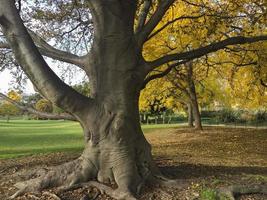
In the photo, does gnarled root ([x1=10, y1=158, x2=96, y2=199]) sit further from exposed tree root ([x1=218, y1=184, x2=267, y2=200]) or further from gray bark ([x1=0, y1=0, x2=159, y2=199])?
exposed tree root ([x1=218, y1=184, x2=267, y2=200])

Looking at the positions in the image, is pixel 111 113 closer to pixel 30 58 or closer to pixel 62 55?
pixel 30 58

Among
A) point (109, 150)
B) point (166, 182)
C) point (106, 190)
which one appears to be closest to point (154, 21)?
point (109, 150)

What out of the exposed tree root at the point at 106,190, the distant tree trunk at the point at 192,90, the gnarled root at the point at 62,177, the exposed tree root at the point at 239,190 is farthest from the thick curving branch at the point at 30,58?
the distant tree trunk at the point at 192,90

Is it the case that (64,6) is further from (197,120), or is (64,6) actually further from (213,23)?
(197,120)

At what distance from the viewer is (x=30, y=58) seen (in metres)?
7.44

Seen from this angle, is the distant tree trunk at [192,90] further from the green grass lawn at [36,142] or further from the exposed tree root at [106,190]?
the exposed tree root at [106,190]

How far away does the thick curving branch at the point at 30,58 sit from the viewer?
23.6 ft

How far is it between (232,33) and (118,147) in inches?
482

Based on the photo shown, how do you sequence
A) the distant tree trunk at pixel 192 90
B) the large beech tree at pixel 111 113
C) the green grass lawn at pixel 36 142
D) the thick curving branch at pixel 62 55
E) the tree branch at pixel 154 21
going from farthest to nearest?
the distant tree trunk at pixel 192 90
the green grass lawn at pixel 36 142
the thick curving branch at pixel 62 55
the tree branch at pixel 154 21
the large beech tree at pixel 111 113

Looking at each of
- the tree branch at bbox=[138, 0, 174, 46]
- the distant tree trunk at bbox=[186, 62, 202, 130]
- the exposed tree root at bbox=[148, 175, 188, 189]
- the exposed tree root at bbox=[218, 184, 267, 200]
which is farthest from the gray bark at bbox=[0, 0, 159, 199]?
the distant tree trunk at bbox=[186, 62, 202, 130]

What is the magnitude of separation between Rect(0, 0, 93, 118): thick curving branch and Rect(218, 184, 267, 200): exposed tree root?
138 inches

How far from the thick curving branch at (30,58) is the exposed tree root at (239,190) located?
3511 mm

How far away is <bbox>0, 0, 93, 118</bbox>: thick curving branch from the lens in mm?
7180

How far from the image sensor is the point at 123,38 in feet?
28.1
